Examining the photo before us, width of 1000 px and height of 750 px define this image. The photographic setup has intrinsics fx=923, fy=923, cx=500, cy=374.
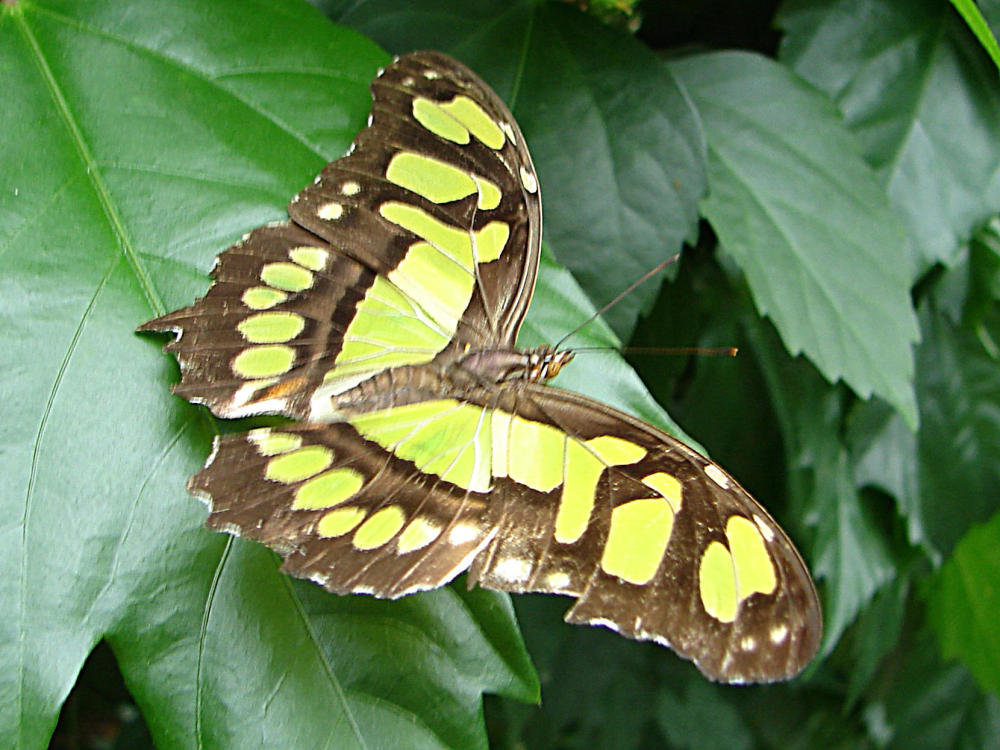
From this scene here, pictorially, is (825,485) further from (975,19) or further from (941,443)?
(975,19)

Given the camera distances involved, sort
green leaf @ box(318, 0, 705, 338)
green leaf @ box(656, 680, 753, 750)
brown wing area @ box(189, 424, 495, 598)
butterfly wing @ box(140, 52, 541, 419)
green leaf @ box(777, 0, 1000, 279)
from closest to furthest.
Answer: brown wing area @ box(189, 424, 495, 598) < butterfly wing @ box(140, 52, 541, 419) < green leaf @ box(318, 0, 705, 338) < green leaf @ box(777, 0, 1000, 279) < green leaf @ box(656, 680, 753, 750)

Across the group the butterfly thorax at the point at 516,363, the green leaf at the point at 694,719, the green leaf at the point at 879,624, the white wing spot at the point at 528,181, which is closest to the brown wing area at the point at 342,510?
the butterfly thorax at the point at 516,363

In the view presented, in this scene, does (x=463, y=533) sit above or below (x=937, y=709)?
above

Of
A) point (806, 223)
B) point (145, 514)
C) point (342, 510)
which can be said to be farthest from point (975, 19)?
point (145, 514)

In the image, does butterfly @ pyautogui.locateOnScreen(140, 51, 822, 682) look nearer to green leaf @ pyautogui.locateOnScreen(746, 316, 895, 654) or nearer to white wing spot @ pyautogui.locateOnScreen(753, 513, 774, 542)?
white wing spot @ pyautogui.locateOnScreen(753, 513, 774, 542)

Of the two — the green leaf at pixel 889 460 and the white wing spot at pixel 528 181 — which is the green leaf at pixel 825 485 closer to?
the green leaf at pixel 889 460

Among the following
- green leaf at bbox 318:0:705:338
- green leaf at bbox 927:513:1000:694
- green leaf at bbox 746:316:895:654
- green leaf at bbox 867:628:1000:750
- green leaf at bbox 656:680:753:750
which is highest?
green leaf at bbox 318:0:705:338

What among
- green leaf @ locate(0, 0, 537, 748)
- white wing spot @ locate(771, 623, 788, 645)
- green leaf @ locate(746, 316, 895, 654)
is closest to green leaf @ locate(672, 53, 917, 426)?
green leaf @ locate(746, 316, 895, 654)
